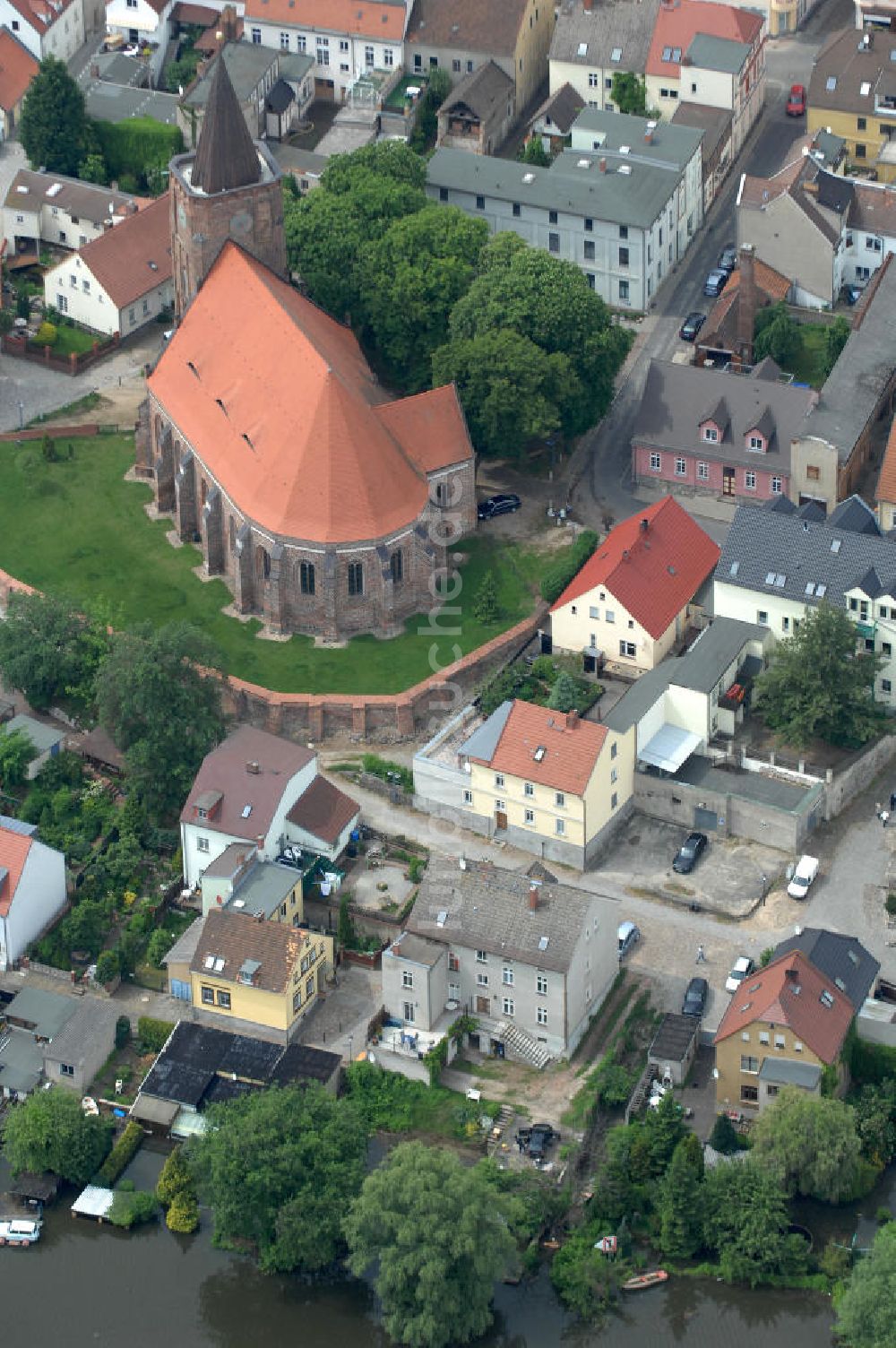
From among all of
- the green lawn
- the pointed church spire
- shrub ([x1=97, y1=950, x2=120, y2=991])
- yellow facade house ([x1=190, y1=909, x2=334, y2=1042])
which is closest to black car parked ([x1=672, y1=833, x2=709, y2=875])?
the green lawn

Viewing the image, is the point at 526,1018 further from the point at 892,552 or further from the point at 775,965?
the point at 892,552

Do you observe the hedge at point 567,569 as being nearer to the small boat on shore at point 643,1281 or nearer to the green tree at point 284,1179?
the green tree at point 284,1179

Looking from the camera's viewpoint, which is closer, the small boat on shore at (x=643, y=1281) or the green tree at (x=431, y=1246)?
the green tree at (x=431, y=1246)

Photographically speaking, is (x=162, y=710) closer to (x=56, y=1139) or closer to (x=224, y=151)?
(x=56, y=1139)

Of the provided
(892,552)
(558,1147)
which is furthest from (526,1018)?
(892,552)

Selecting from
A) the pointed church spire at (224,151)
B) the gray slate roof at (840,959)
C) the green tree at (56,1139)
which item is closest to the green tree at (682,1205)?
the gray slate roof at (840,959)
